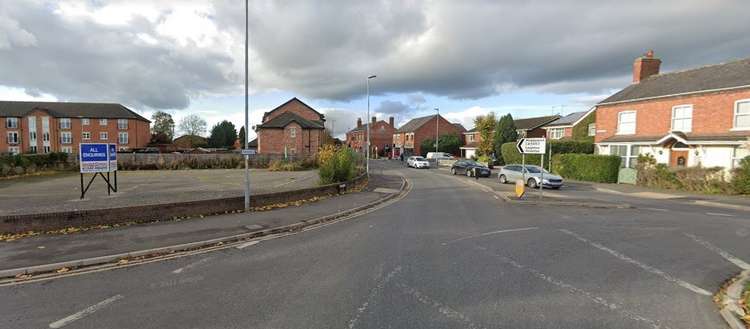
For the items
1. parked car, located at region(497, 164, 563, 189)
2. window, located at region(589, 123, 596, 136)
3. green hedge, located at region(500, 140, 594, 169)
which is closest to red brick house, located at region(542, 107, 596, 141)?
window, located at region(589, 123, 596, 136)

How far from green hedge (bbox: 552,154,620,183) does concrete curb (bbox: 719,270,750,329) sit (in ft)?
67.2

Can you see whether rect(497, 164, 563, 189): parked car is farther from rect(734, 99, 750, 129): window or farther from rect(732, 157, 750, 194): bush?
rect(734, 99, 750, 129): window

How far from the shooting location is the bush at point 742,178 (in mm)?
16531

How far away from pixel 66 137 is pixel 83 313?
8050 centimetres

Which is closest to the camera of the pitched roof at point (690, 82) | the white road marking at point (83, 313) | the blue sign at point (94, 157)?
the white road marking at point (83, 313)

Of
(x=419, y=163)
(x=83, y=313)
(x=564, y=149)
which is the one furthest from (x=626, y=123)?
(x=83, y=313)

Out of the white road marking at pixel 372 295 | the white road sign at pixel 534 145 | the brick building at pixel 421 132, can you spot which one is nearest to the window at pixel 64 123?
the brick building at pixel 421 132

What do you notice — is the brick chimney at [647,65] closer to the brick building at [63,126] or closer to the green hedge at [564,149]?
the green hedge at [564,149]

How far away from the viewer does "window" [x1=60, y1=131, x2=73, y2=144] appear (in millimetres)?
63131

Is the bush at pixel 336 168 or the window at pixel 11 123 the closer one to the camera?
the bush at pixel 336 168

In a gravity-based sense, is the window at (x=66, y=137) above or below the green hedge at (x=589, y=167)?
above

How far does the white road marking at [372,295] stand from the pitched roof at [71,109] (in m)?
75.8

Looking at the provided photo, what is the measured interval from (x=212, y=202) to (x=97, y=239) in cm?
326

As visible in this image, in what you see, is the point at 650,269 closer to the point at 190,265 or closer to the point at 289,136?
the point at 190,265
